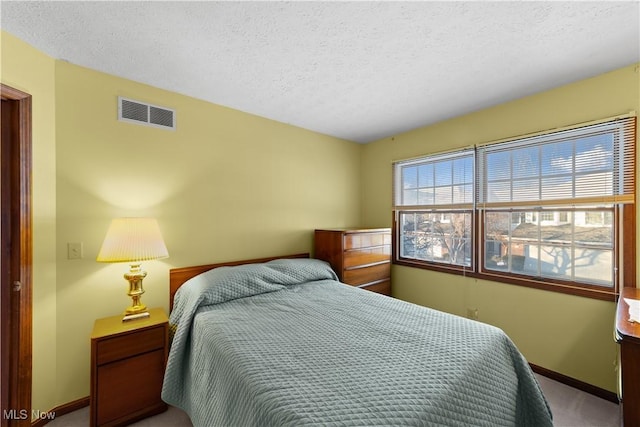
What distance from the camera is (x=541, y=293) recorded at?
7.49ft

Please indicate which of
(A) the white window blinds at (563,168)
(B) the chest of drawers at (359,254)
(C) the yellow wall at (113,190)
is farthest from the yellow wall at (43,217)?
(A) the white window blinds at (563,168)

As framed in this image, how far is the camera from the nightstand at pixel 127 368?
161cm

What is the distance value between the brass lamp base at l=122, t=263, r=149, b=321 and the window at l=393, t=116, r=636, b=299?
2.83m

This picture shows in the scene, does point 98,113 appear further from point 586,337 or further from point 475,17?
point 586,337

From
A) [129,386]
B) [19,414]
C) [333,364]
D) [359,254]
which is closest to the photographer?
[333,364]

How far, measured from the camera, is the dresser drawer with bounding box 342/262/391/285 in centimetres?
291

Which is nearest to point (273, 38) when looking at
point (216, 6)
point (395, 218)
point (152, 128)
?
point (216, 6)

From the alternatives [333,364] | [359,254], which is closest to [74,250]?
[333,364]

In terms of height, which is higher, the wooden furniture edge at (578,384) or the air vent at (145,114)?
the air vent at (145,114)

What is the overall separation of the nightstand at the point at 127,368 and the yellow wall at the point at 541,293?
2.68 m

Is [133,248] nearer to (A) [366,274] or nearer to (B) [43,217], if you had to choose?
(B) [43,217]

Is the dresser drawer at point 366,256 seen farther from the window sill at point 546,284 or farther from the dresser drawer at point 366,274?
the window sill at point 546,284

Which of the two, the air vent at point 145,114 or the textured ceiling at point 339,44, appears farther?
the air vent at point 145,114

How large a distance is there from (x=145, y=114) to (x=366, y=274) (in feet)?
8.76
